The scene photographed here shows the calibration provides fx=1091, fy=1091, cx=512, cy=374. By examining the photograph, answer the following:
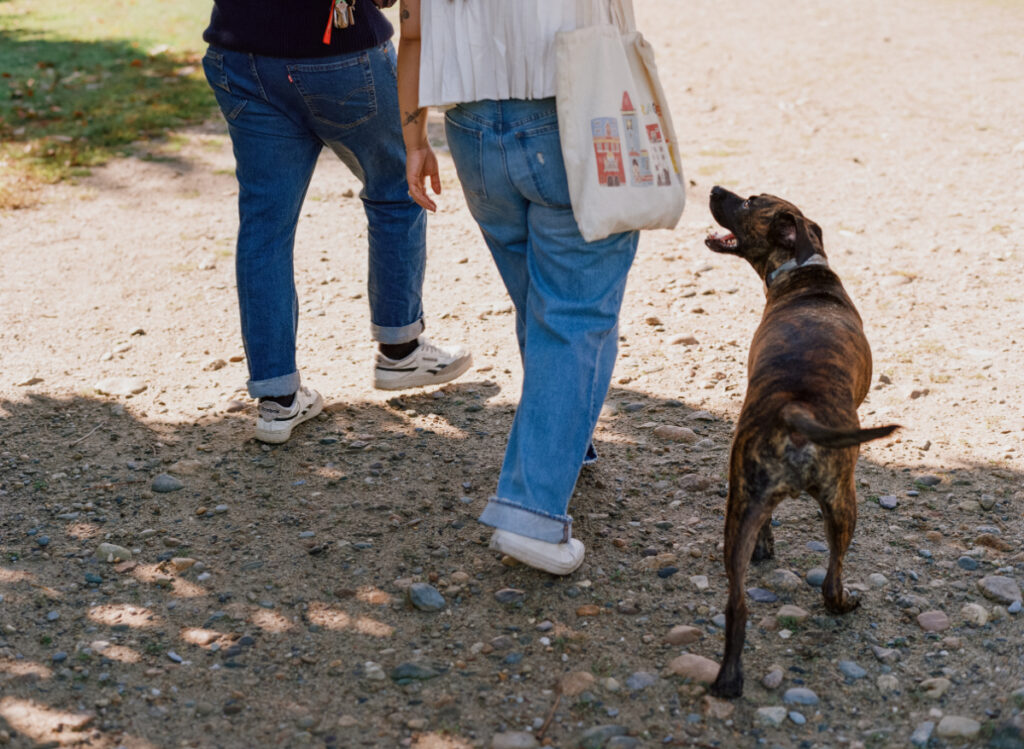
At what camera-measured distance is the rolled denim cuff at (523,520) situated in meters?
3.31

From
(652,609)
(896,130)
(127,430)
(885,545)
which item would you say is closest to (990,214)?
(896,130)

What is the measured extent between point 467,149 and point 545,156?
0.79 feet

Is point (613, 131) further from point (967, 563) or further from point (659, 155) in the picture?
point (967, 563)

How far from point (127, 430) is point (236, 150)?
1353mm

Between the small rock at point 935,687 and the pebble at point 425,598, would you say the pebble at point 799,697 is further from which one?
the pebble at point 425,598

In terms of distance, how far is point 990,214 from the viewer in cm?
671

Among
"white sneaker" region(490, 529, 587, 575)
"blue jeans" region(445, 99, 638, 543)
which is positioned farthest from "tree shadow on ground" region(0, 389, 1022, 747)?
"blue jeans" region(445, 99, 638, 543)

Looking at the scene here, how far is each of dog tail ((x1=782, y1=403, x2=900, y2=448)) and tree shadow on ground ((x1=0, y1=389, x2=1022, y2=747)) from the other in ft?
2.56

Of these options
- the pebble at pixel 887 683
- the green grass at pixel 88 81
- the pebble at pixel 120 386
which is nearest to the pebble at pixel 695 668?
the pebble at pixel 887 683

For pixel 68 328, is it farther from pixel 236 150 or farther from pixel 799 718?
pixel 799 718

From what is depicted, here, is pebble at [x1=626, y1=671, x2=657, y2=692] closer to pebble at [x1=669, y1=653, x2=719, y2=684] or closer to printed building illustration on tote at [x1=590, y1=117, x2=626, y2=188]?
pebble at [x1=669, y1=653, x2=719, y2=684]

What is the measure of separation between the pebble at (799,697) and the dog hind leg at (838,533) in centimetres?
38

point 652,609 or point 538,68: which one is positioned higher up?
point 538,68

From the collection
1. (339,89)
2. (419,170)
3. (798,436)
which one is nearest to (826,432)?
(798,436)
